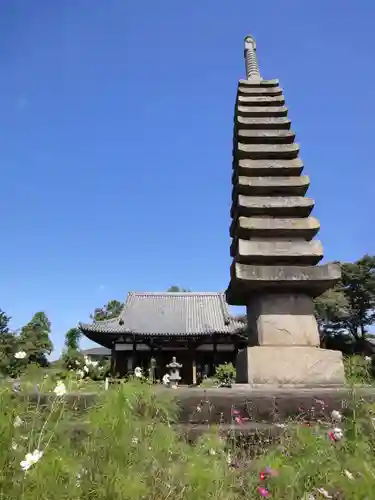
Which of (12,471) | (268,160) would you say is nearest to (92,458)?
(12,471)

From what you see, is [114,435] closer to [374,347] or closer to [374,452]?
[374,452]

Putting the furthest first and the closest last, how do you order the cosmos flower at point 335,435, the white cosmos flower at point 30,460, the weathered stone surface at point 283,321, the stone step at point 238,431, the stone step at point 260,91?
the stone step at point 260,91 < the weathered stone surface at point 283,321 < the stone step at point 238,431 < the cosmos flower at point 335,435 < the white cosmos flower at point 30,460

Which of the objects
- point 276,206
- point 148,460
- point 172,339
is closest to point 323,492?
point 148,460

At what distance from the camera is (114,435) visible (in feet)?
6.30

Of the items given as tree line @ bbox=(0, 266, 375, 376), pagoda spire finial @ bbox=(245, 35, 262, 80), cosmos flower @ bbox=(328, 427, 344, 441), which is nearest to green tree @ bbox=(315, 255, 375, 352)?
tree line @ bbox=(0, 266, 375, 376)

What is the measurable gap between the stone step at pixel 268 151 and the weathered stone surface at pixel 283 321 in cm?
185

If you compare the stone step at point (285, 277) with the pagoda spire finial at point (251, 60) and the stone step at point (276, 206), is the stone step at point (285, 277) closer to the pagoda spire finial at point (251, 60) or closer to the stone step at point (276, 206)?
the stone step at point (276, 206)

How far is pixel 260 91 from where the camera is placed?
552 centimetres

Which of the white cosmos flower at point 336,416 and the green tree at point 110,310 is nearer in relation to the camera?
the white cosmos flower at point 336,416

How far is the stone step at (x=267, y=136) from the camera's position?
4.96 m

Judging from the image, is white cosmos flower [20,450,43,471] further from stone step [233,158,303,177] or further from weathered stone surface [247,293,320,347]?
stone step [233,158,303,177]

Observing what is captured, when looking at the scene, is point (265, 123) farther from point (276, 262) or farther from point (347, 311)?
point (347, 311)

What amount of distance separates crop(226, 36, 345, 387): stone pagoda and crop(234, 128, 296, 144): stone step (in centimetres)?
1

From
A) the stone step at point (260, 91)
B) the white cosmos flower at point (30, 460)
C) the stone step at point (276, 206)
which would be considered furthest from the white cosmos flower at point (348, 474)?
the stone step at point (260, 91)
